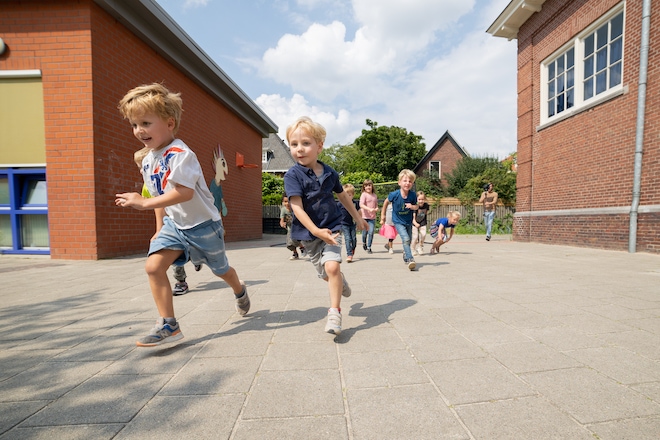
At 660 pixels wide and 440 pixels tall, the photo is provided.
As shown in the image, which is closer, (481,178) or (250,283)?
(250,283)

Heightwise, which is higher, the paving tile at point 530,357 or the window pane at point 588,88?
the window pane at point 588,88

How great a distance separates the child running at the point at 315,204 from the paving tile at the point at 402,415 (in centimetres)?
83

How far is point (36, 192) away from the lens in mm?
6941

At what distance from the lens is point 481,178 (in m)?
22.9

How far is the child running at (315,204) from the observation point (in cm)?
250

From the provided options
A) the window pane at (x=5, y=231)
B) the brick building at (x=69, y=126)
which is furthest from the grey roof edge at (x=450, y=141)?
the window pane at (x=5, y=231)

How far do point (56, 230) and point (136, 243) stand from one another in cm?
149

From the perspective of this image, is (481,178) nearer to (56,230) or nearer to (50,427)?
(56,230)

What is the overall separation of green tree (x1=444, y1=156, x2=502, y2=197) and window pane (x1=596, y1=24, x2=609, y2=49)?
18.6 meters

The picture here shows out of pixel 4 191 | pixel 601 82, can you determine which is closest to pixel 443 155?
pixel 601 82

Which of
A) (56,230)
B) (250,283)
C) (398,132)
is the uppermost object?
(398,132)

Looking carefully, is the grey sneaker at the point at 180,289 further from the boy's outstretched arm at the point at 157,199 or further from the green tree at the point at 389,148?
the green tree at the point at 389,148

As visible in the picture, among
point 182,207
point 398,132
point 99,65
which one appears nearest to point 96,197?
point 99,65

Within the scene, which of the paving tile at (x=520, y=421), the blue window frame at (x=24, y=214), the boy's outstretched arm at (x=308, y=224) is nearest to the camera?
the paving tile at (x=520, y=421)
